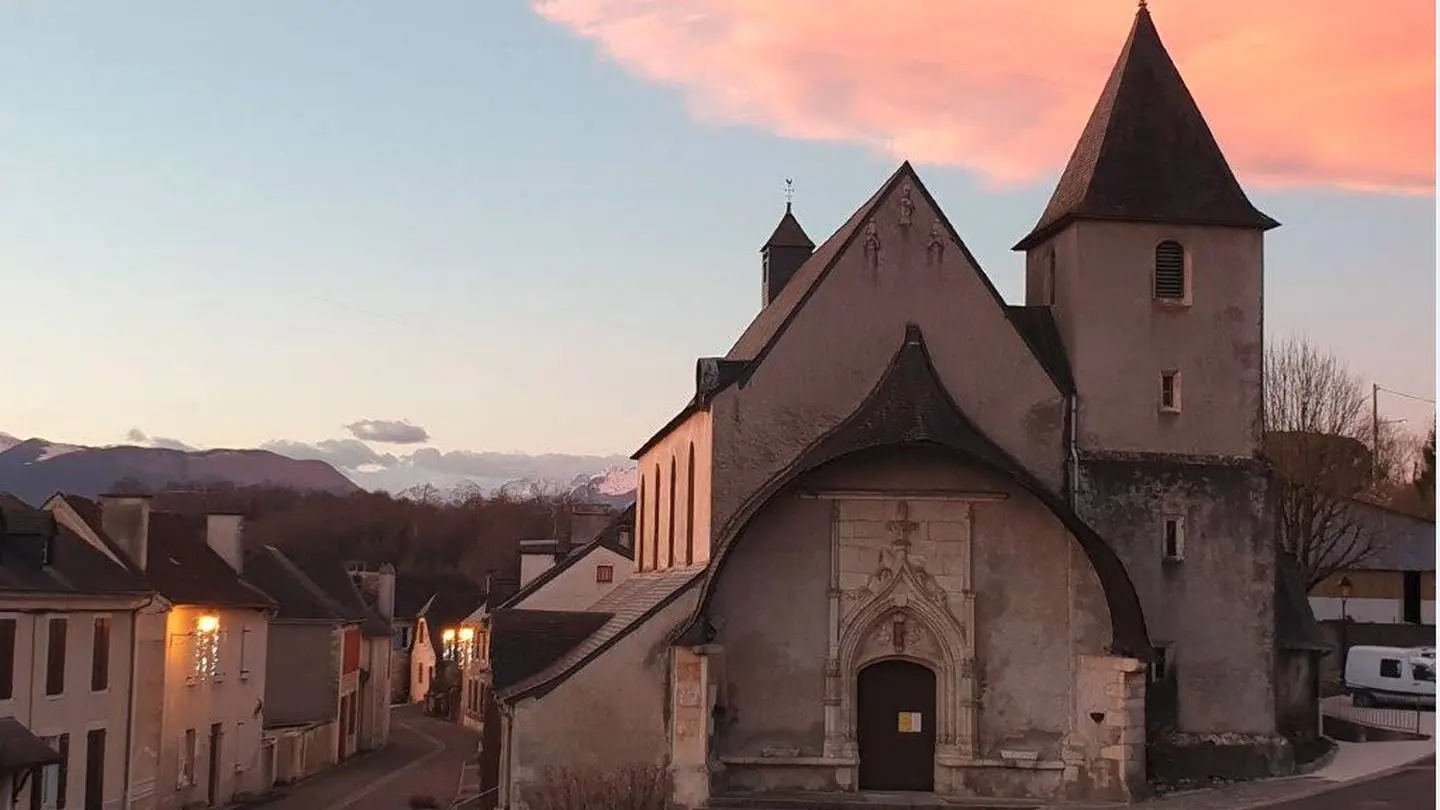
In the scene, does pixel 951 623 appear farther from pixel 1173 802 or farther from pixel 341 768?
pixel 341 768

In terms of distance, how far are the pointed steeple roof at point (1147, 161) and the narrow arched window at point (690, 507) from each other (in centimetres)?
786

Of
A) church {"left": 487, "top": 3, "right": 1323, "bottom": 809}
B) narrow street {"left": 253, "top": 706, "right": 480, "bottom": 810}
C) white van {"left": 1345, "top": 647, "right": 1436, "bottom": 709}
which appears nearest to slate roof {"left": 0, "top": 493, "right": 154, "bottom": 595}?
church {"left": 487, "top": 3, "right": 1323, "bottom": 809}

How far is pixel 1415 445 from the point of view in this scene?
270ft

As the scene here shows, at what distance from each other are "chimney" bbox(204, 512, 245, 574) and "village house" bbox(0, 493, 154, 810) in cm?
999

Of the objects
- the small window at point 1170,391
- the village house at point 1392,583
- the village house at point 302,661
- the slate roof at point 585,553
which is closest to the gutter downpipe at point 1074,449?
the small window at point 1170,391

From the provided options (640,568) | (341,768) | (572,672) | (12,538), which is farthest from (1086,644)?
(341,768)

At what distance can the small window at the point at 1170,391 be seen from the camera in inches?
1180

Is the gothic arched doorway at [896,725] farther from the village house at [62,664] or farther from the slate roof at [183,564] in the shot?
the slate roof at [183,564]

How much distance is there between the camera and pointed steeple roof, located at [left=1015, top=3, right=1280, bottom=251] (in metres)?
30.4

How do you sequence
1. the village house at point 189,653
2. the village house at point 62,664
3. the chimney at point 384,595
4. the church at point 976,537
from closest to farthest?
the church at point 976,537
the village house at point 62,664
the village house at point 189,653
the chimney at point 384,595

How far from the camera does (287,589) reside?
52.7m

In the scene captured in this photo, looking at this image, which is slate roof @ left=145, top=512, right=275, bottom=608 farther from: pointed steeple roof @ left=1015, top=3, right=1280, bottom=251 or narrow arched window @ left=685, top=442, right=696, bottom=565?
pointed steeple roof @ left=1015, top=3, right=1280, bottom=251

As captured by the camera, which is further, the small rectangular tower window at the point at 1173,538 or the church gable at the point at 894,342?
the small rectangular tower window at the point at 1173,538

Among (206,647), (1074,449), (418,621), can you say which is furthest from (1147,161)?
(418,621)
